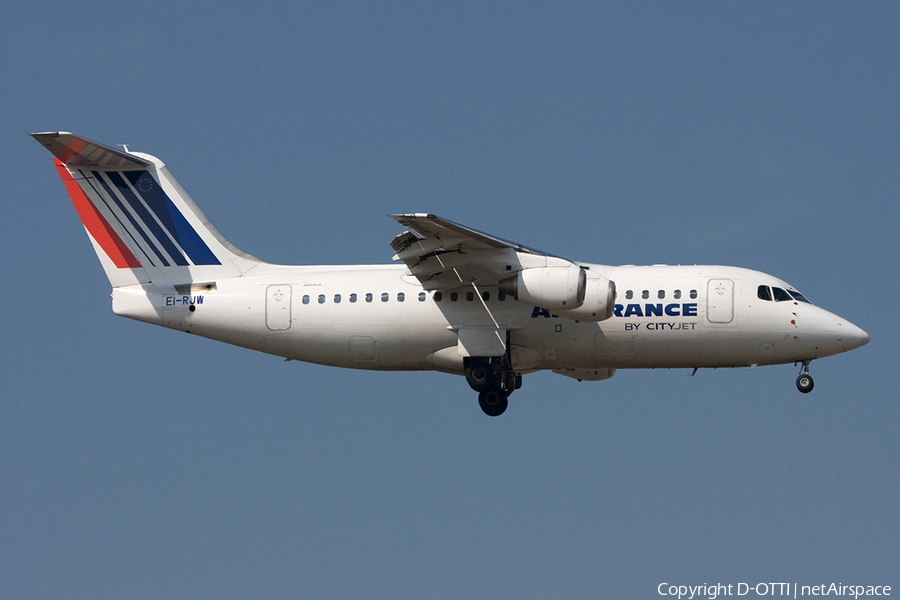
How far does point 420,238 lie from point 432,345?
6.94ft

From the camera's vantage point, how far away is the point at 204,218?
2175 centimetres

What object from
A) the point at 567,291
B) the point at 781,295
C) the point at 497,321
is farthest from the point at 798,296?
the point at 497,321

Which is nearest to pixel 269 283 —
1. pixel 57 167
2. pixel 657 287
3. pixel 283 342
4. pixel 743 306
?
pixel 283 342

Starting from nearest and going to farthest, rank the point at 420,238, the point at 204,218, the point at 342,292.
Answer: the point at 420,238 < the point at 342,292 < the point at 204,218

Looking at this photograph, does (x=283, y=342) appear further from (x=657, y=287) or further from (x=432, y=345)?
(x=657, y=287)

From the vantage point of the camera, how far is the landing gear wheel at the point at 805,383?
19844 mm

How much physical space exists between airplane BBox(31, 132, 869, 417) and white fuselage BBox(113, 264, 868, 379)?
0.08 feet

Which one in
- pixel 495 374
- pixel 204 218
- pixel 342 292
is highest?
pixel 204 218

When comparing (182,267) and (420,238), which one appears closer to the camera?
(420,238)

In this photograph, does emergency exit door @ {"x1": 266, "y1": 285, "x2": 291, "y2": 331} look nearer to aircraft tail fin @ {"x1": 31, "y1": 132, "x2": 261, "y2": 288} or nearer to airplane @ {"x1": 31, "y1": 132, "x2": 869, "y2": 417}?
airplane @ {"x1": 31, "y1": 132, "x2": 869, "y2": 417}

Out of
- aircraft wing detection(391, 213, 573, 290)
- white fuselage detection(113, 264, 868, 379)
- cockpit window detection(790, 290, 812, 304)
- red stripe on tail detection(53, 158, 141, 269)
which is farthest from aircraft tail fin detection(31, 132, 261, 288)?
cockpit window detection(790, 290, 812, 304)

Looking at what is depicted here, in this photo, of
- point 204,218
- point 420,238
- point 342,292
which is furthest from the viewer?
point 204,218

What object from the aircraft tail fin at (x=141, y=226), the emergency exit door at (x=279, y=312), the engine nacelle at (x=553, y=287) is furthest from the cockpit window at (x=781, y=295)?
the aircraft tail fin at (x=141, y=226)

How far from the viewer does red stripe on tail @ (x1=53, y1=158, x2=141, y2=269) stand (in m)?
21.3
